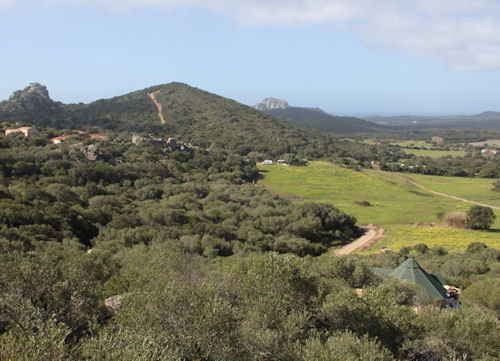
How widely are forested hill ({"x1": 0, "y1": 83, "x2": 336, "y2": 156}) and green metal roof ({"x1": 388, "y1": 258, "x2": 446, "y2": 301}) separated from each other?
68.7 metres

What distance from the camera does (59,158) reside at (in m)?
39.2

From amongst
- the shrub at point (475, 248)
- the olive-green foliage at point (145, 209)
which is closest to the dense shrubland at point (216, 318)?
the olive-green foliage at point (145, 209)

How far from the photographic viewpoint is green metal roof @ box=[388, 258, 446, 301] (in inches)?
674

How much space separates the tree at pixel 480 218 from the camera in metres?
40.9

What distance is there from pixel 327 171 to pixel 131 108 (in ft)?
193

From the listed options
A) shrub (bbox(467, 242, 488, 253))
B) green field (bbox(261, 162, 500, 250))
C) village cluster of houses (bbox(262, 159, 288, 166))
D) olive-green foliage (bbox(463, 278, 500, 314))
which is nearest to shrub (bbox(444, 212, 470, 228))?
green field (bbox(261, 162, 500, 250))

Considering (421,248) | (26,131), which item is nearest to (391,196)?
(421,248)

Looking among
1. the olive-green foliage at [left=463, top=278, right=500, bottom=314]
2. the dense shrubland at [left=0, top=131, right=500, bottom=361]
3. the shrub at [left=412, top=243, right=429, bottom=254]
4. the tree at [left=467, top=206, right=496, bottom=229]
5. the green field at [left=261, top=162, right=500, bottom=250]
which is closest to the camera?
the dense shrubland at [left=0, top=131, right=500, bottom=361]

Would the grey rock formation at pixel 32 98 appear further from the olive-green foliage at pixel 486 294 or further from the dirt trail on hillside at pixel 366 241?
the olive-green foliage at pixel 486 294

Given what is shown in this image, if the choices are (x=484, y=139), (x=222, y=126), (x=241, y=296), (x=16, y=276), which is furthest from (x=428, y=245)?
(x=484, y=139)

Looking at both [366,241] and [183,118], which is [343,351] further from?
[183,118]

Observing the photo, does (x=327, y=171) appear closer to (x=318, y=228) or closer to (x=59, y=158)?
(x=318, y=228)

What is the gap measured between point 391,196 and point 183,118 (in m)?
60.9

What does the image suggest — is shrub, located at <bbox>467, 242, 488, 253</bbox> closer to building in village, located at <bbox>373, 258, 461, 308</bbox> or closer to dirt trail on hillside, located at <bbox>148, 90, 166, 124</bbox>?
building in village, located at <bbox>373, 258, 461, 308</bbox>
